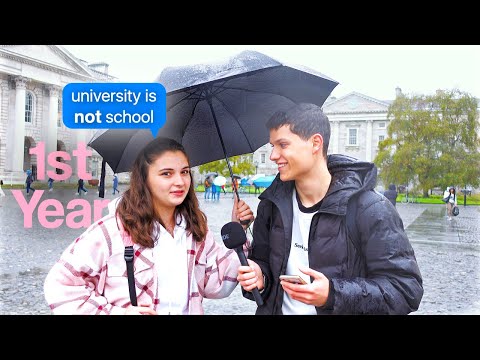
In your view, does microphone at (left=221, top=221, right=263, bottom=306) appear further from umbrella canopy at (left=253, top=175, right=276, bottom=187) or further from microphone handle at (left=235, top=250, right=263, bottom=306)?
umbrella canopy at (left=253, top=175, right=276, bottom=187)

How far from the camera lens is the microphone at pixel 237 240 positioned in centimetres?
266

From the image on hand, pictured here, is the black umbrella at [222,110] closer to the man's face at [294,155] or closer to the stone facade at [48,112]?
the stone facade at [48,112]

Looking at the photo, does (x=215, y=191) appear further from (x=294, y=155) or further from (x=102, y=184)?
(x=294, y=155)

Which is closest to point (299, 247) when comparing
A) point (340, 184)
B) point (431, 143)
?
point (340, 184)

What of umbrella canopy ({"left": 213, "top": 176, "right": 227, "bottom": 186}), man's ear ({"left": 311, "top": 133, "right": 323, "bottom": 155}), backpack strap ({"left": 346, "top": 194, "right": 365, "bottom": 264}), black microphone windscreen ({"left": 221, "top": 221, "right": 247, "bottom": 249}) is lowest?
black microphone windscreen ({"left": 221, "top": 221, "right": 247, "bottom": 249})

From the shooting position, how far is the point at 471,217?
150 inches

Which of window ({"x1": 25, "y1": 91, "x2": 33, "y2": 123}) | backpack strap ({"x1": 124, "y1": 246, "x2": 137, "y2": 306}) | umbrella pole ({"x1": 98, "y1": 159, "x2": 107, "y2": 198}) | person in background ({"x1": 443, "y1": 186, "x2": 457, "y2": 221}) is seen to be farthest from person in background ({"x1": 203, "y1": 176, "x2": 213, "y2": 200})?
person in background ({"x1": 443, "y1": 186, "x2": 457, "y2": 221})

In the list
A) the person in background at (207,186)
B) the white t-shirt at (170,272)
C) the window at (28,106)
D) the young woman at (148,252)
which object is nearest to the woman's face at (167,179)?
the young woman at (148,252)

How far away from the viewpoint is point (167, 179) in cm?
270

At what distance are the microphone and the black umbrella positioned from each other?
2.04 ft

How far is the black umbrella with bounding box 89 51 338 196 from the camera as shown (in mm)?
2939

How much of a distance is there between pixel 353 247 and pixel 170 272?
3.23ft
